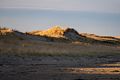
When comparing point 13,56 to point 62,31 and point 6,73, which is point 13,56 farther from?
point 62,31

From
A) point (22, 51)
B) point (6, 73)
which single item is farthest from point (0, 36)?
point (6, 73)

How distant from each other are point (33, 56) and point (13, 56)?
7.53 feet

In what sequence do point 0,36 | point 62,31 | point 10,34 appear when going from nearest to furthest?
point 0,36
point 10,34
point 62,31

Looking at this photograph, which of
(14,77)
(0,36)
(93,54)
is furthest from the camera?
(0,36)

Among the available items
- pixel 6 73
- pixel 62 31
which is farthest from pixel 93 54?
pixel 62 31

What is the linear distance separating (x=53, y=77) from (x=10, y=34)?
105ft

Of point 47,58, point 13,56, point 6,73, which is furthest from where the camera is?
point 47,58

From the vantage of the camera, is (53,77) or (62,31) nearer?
(53,77)

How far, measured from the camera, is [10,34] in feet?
169

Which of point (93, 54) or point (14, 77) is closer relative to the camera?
point (14, 77)

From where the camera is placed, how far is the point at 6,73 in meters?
21.0

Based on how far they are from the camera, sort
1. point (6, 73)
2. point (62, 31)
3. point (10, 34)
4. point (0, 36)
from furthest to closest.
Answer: point (62, 31)
point (10, 34)
point (0, 36)
point (6, 73)

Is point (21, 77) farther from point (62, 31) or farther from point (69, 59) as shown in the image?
point (62, 31)

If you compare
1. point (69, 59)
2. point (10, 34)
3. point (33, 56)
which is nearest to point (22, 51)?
point (33, 56)
